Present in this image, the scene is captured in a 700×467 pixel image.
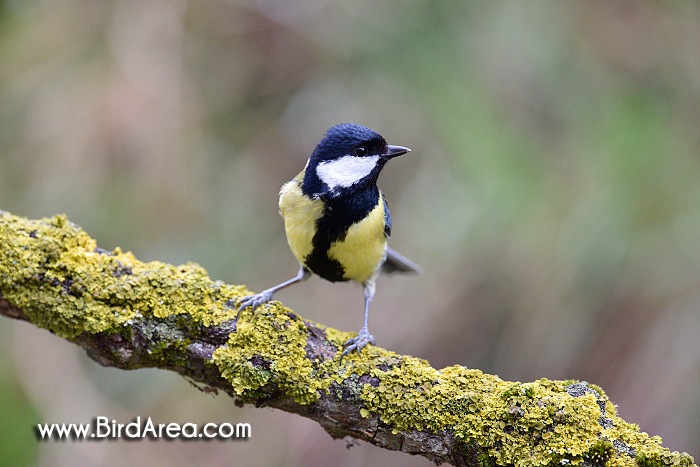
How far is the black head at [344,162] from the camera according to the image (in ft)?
7.14

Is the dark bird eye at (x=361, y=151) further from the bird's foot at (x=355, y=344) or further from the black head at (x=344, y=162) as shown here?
the bird's foot at (x=355, y=344)

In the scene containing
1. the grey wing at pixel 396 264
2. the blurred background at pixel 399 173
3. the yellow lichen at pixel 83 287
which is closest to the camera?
the yellow lichen at pixel 83 287

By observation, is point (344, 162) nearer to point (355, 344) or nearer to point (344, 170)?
point (344, 170)

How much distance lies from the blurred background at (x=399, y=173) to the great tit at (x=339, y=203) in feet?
3.05

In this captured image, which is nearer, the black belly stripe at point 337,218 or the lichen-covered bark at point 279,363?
the lichen-covered bark at point 279,363

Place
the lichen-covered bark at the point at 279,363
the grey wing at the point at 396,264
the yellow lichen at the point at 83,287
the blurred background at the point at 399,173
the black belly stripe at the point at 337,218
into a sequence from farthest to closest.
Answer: the blurred background at the point at 399,173
the grey wing at the point at 396,264
the black belly stripe at the point at 337,218
the yellow lichen at the point at 83,287
the lichen-covered bark at the point at 279,363

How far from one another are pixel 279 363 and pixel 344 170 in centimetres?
75

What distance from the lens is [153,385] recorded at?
3.11 m

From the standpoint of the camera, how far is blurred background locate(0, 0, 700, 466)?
2.93m

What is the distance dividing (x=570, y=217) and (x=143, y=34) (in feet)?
7.76

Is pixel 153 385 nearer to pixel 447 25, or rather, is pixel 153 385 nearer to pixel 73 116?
pixel 73 116

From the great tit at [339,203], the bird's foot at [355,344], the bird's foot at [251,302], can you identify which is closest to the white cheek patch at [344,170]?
the great tit at [339,203]

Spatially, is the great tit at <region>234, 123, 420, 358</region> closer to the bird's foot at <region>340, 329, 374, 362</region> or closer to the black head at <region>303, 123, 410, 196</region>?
the black head at <region>303, 123, 410, 196</region>

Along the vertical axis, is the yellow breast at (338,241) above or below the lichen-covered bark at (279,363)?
above
